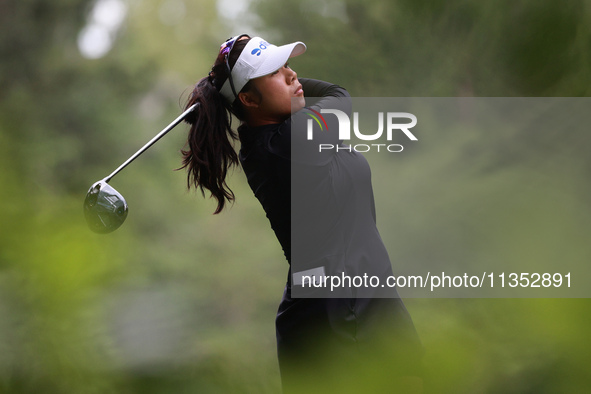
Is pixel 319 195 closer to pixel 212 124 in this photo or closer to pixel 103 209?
pixel 212 124

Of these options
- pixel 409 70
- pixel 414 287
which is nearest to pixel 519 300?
pixel 414 287

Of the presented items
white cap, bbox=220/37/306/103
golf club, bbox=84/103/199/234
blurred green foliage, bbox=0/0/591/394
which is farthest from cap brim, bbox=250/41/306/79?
blurred green foliage, bbox=0/0/591/394

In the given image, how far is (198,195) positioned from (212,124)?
1765 millimetres

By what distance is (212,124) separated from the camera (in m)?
1.12

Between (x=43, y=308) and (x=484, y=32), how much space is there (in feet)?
5.95

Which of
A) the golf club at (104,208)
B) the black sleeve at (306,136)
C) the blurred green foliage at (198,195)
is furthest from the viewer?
the blurred green foliage at (198,195)

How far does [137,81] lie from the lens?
2.82m

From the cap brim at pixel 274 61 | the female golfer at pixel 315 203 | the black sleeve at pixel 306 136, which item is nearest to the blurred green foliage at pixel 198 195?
the female golfer at pixel 315 203

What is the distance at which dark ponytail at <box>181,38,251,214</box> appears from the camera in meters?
1.13

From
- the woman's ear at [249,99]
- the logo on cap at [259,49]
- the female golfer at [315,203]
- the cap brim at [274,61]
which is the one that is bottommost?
the female golfer at [315,203]

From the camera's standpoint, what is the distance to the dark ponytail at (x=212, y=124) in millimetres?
1128

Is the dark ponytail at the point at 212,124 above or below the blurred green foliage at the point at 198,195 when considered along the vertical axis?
below

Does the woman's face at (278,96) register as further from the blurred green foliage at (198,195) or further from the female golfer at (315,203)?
the blurred green foliage at (198,195)

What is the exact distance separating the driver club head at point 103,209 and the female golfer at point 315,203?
0.17 m
